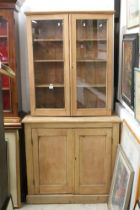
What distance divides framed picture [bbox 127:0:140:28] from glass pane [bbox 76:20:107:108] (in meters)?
0.37

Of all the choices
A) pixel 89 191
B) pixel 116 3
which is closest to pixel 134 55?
pixel 116 3

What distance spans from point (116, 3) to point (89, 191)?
6.59 feet

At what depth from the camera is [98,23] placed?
2.81 metres

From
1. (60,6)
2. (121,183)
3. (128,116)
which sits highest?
(60,6)

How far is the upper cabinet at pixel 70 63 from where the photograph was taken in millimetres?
2770

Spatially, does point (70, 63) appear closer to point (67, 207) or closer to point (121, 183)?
point (121, 183)

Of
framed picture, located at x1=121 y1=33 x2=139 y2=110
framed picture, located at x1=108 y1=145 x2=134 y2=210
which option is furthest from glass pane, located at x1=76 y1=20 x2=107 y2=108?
framed picture, located at x1=108 y1=145 x2=134 y2=210

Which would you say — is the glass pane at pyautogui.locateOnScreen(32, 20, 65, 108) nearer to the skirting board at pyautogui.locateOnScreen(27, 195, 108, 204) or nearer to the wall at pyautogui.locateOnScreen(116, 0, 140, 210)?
the wall at pyautogui.locateOnScreen(116, 0, 140, 210)

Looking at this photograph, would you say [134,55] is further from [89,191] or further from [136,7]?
[89,191]

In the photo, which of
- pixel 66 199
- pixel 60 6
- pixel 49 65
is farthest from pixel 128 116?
Answer: pixel 60 6

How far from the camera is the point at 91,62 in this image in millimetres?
2947

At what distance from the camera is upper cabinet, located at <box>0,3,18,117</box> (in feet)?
8.58

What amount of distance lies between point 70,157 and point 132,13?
1.50 metres

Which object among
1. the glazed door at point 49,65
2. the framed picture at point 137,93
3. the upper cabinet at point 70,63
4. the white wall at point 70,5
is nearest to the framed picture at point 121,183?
the framed picture at point 137,93
